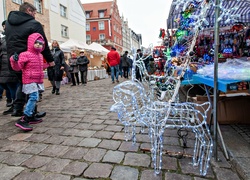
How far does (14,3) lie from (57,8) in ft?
18.4

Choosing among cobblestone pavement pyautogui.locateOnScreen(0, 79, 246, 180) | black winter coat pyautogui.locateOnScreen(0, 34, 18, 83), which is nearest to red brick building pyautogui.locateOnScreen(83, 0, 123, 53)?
black winter coat pyautogui.locateOnScreen(0, 34, 18, 83)

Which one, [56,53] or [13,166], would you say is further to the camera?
[56,53]

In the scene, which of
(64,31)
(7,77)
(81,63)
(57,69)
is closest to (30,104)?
(7,77)

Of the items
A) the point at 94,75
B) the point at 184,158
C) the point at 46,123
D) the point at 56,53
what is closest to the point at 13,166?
the point at 46,123

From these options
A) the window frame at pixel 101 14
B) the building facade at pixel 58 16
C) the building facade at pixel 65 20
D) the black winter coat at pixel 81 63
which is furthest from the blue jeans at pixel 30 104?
the window frame at pixel 101 14

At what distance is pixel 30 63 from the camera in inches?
112

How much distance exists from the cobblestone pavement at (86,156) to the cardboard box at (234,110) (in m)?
0.68

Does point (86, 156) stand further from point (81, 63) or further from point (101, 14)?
point (101, 14)

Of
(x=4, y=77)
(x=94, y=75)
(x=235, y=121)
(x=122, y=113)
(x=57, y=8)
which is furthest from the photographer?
(x=57, y=8)

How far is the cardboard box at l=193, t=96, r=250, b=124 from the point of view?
290cm

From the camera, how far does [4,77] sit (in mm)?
3859

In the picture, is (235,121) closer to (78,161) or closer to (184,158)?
(184,158)

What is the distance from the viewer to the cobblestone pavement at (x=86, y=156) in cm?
176

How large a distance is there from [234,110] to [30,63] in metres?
3.06
